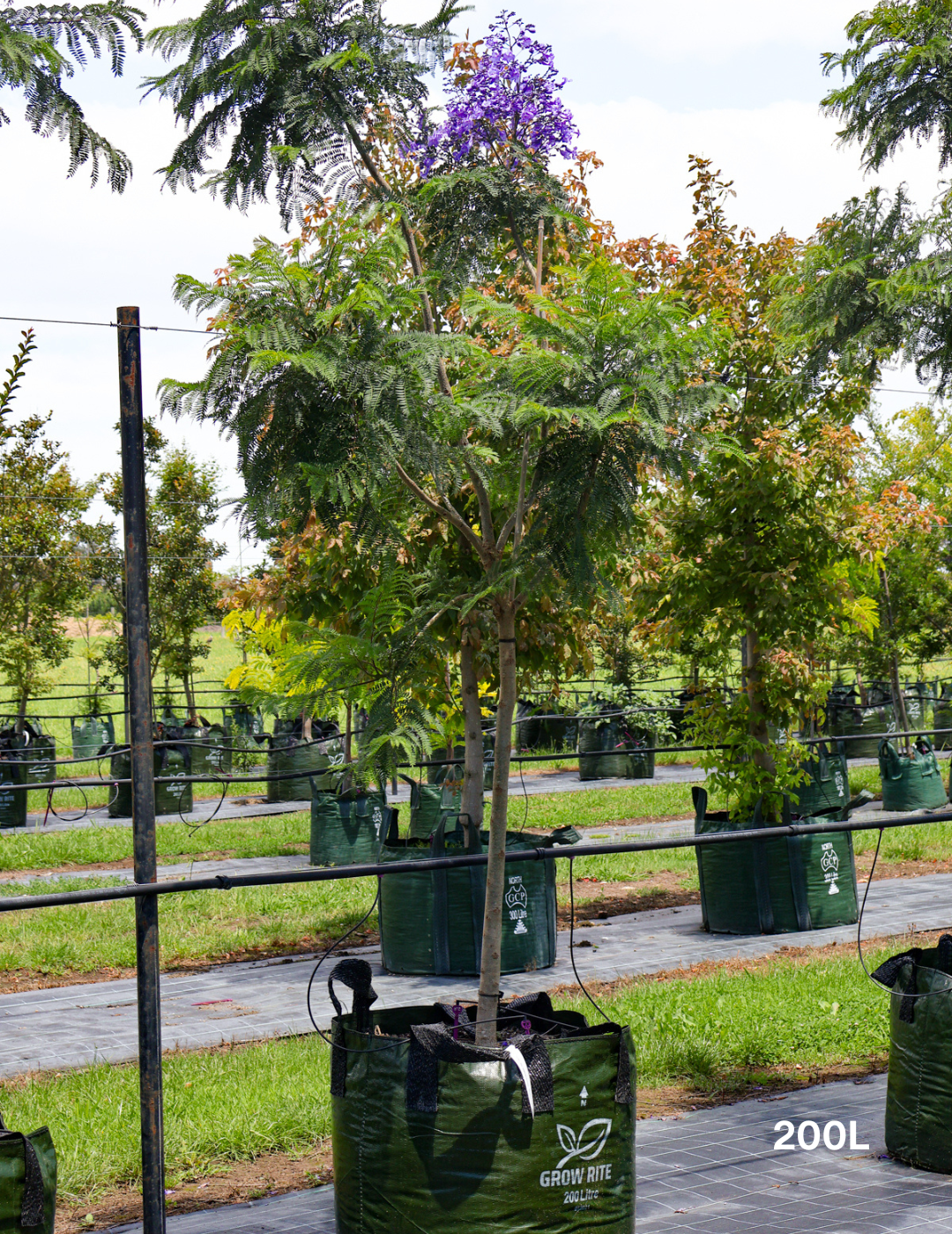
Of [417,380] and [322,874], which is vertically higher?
[417,380]

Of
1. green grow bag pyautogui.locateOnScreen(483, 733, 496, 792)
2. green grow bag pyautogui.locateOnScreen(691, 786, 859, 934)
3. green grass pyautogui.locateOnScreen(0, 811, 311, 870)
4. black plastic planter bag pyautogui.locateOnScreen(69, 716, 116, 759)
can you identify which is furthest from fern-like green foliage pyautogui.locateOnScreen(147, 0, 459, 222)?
black plastic planter bag pyautogui.locateOnScreen(69, 716, 116, 759)

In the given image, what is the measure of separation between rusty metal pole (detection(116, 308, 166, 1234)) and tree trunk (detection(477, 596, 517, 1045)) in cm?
93

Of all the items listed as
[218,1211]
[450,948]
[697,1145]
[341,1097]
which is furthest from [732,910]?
[341,1097]

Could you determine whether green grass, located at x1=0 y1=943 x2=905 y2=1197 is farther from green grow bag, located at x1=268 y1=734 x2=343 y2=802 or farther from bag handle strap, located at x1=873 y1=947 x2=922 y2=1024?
green grow bag, located at x1=268 y1=734 x2=343 y2=802

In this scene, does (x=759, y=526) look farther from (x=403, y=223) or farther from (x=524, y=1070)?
(x=524, y=1070)

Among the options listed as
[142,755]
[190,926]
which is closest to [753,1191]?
[142,755]

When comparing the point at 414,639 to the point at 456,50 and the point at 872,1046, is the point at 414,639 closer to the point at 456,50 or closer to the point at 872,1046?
the point at 456,50

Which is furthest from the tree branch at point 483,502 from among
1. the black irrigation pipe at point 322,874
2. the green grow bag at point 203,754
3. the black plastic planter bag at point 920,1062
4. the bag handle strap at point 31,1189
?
the green grow bag at point 203,754

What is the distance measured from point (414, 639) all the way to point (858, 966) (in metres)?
4.67

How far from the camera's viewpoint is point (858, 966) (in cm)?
738

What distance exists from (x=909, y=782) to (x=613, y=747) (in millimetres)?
7085

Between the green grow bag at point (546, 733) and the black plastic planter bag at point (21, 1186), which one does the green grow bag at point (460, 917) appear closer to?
the black plastic planter bag at point (21, 1186)

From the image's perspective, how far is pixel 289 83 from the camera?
154 inches

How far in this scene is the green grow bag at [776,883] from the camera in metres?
8.88
